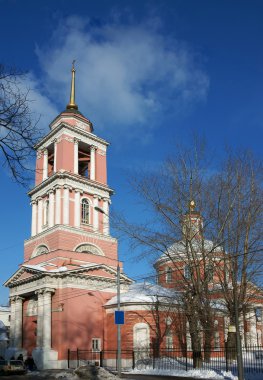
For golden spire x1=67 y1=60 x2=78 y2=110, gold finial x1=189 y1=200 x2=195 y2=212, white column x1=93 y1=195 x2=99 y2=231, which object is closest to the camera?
gold finial x1=189 y1=200 x2=195 y2=212

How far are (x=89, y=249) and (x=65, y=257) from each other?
3.24 metres

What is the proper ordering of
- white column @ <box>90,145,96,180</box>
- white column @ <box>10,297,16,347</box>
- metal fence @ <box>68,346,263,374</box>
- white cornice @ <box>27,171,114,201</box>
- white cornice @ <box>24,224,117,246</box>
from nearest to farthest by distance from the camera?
metal fence @ <box>68,346,263,374</box> < white column @ <box>10,297,16,347</box> < white cornice @ <box>24,224,117,246</box> < white cornice @ <box>27,171,114,201</box> < white column @ <box>90,145,96,180</box>

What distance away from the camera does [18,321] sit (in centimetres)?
3638

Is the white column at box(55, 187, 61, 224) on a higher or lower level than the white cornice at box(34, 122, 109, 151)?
lower

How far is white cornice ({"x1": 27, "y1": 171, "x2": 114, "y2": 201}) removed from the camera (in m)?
38.3

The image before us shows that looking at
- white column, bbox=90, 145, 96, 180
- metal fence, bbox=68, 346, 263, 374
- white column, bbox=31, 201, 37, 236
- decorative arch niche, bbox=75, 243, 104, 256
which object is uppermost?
white column, bbox=90, 145, 96, 180

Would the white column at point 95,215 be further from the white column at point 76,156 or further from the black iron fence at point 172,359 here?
the black iron fence at point 172,359

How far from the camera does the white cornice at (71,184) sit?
3828 cm

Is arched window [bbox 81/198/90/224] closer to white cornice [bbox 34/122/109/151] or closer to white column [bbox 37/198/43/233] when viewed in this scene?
white column [bbox 37/198/43/233]

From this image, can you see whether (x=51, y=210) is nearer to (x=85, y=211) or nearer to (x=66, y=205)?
(x=66, y=205)

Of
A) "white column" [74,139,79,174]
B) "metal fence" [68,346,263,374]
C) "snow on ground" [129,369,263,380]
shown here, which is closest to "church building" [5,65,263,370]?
A: "white column" [74,139,79,174]

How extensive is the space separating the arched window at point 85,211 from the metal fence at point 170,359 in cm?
1150

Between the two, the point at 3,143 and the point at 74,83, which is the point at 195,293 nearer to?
the point at 3,143

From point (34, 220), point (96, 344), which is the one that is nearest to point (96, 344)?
point (96, 344)
